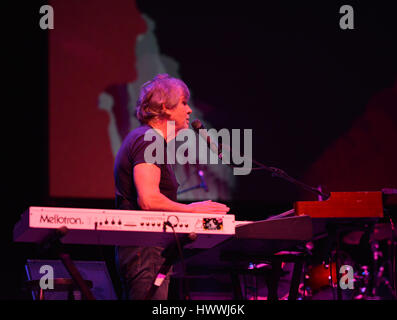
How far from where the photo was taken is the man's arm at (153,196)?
2.52 metres

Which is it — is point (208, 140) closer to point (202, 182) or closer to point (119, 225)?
point (119, 225)

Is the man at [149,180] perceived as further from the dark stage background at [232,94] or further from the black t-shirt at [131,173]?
the dark stage background at [232,94]

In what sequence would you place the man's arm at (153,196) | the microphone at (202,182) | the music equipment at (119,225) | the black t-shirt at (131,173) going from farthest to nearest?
the microphone at (202,182) → the black t-shirt at (131,173) → the man's arm at (153,196) → the music equipment at (119,225)

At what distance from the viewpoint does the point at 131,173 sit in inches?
106

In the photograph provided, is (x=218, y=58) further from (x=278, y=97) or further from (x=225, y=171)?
(x=225, y=171)

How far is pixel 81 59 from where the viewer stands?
17.9 feet

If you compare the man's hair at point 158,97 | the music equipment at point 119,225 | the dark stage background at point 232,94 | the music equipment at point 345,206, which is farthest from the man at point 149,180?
the dark stage background at point 232,94

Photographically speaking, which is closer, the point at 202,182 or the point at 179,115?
the point at 179,115

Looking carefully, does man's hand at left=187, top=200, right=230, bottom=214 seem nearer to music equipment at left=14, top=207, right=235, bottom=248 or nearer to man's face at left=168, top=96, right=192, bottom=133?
music equipment at left=14, top=207, right=235, bottom=248

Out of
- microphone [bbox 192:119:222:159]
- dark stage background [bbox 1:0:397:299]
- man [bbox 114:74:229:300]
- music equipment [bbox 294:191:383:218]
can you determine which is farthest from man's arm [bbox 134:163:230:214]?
dark stage background [bbox 1:0:397:299]

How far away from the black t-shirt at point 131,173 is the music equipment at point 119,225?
0.71 feet

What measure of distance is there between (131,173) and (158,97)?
481 mm

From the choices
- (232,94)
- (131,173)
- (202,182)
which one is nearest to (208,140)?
(131,173)
